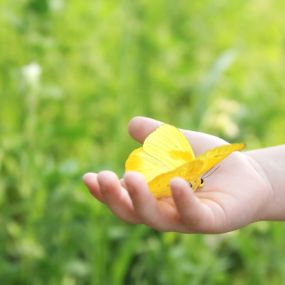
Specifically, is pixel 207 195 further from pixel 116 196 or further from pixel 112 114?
pixel 112 114

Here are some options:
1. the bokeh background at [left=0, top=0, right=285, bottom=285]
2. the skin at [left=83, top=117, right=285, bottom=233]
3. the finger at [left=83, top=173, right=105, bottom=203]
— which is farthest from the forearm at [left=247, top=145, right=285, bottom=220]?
the bokeh background at [left=0, top=0, right=285, bottom=285]

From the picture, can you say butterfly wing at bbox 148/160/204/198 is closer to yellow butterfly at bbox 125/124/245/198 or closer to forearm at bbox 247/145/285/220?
yellow butterfly at bbox 125/124/245/198

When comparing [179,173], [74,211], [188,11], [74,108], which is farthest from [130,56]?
[179,173]

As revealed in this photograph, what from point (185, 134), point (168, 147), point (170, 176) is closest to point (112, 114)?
point (185, 134)

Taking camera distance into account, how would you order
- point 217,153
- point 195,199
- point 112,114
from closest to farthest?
point 195,199 → point 217,153 → point 112,114

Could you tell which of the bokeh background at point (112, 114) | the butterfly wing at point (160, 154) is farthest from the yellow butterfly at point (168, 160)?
the bokeh background at point (112, 114)

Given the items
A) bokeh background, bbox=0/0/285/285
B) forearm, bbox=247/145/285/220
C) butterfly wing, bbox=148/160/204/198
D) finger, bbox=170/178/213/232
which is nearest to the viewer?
finger, bbox=170/178/213/232

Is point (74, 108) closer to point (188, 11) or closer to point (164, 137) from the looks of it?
point (188, 11)

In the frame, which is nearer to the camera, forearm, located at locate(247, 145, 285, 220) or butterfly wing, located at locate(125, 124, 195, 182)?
butterfly wing, located at locate(125, 124, 195, 182)
